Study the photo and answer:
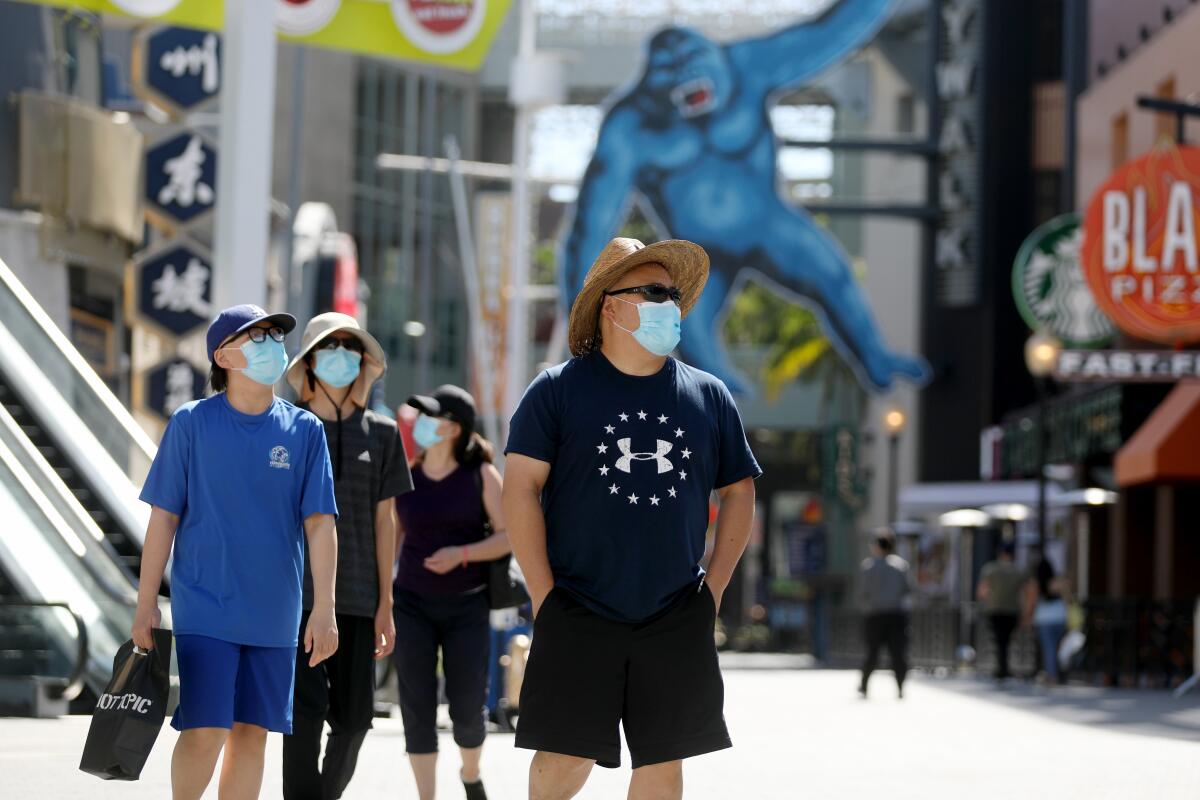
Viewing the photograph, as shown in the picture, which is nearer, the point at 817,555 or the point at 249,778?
the point at 249,778

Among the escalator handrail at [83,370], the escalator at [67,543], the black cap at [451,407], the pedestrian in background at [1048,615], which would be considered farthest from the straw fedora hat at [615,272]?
the pedestrian in background at [1048,615]

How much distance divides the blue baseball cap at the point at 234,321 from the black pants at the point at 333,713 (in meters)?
1.25

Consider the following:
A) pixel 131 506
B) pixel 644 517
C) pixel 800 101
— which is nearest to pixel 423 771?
pixel 644 517

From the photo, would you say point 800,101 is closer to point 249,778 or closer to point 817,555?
point 817,555

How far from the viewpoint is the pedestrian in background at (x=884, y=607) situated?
25.3 meters

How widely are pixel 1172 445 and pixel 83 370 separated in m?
15.6

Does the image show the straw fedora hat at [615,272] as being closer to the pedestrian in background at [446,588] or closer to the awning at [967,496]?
the pedestrian in background at [446,588]

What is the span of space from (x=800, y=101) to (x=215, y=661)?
255ft

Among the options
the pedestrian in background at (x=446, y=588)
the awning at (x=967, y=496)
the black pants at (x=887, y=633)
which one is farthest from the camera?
the awning at (x=967, y=496)

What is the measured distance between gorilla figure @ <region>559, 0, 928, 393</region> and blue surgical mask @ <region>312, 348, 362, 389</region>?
25.1 m

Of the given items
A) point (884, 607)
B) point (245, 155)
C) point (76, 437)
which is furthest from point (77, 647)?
point (884, 607)

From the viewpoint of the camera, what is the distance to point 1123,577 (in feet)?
112

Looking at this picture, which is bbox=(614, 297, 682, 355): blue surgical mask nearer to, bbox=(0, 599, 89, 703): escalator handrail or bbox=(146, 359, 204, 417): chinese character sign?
bbox=(0, 599, 89, 703): escalator handrail

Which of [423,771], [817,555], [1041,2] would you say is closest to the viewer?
[423,771]
